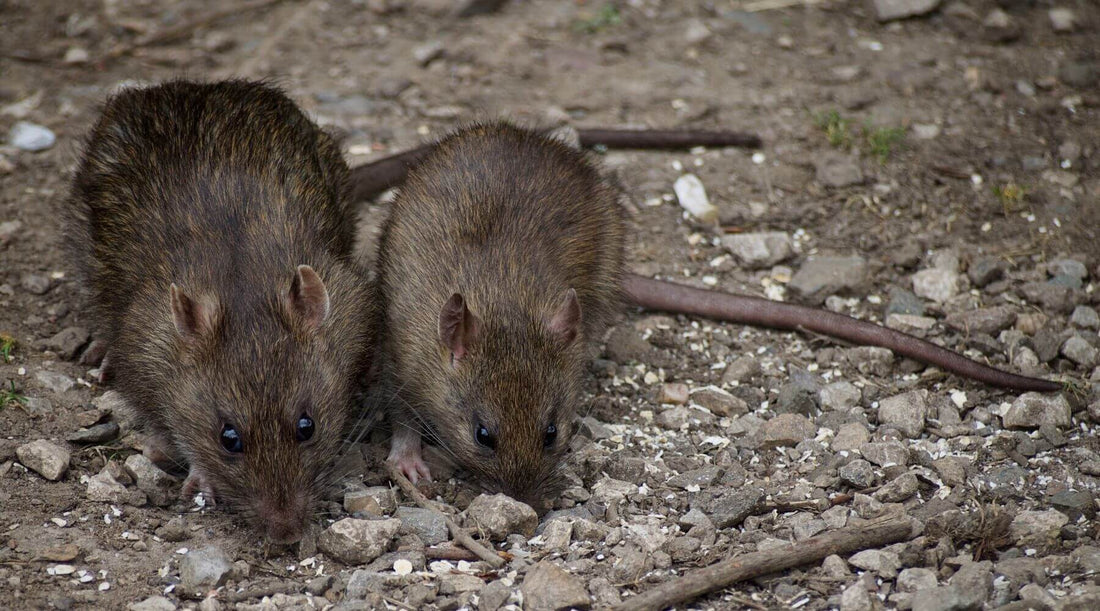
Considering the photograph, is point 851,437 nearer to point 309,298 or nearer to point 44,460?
point 309,298

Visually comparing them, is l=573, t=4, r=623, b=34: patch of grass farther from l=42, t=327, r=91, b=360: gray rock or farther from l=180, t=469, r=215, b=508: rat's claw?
l=180, t=469, r=215, b=508: rat's claw

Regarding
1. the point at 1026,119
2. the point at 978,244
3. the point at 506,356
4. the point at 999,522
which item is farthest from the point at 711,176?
the point at 999,522

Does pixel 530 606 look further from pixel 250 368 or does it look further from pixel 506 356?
pixel 250 368

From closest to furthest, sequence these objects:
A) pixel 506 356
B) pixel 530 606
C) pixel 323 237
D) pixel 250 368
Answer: pixel 530 606, pixel 250 368, pixel 506 356, pixel 323 237

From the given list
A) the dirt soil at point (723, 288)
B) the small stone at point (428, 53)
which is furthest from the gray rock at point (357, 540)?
the small stone at point (428, 53)

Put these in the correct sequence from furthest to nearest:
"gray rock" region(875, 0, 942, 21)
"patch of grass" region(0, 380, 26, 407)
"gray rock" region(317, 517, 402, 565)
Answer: "gray rock" region(875, 0, 942, 21) < "patch of grass" region(0, 380, 26, 407) < "gray rock" region(317, 517, 402, 565)

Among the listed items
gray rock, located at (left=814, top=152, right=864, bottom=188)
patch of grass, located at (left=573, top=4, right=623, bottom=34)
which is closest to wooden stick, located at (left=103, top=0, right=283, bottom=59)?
patch of grass, located at (left=573, top=4, right=623, bottom=34)
